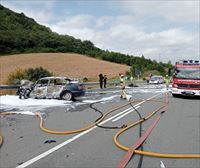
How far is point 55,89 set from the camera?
691 inches

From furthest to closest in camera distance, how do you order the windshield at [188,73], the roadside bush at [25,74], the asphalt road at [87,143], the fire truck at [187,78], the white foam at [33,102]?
the roadside bush at [25,74] < the windshield at [188,73] < the fire truck at [187,78] < the white foam at [33,102] < the asphalt road at [87,143]

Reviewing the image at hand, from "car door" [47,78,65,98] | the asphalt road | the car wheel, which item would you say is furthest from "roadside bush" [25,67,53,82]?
the asphalt road

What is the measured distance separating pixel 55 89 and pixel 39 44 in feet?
277

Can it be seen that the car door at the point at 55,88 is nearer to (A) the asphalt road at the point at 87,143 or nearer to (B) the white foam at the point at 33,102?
(B) the white foam at the point at 33,102

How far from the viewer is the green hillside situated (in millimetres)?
90312

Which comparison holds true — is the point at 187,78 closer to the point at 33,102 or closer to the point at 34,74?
the point at 33,102

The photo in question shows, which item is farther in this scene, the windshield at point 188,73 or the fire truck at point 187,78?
the windshield at point 188,73

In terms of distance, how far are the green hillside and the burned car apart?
68148mm

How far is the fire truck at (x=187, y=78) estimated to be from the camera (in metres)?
19.8

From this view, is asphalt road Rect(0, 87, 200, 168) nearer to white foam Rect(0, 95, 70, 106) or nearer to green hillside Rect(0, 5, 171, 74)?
white foam Rect(0, 95, 70, 106)

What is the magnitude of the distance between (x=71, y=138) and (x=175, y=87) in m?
14.4

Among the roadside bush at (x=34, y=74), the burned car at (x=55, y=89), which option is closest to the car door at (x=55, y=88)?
the burned car at (x=55, y=89)

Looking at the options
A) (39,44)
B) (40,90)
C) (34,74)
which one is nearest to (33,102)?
(40,90)

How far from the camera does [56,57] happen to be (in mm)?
77375
